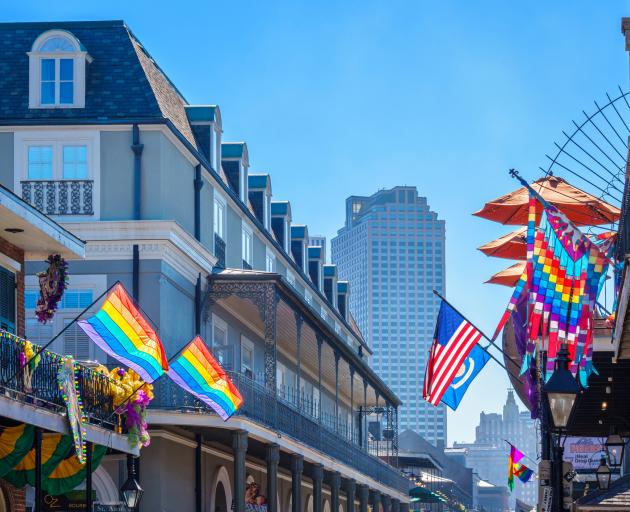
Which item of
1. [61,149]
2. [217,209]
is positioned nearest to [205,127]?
[217,209]

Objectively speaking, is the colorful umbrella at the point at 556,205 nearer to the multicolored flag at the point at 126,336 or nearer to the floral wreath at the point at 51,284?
the multicolored flag at the point at 126,336

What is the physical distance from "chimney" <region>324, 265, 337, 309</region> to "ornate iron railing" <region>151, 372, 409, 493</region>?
964 cm

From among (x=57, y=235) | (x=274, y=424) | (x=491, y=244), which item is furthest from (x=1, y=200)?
(x=491, y=244)

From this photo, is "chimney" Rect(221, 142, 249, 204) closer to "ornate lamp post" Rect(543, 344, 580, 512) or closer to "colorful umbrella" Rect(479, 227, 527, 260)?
"colorful umbrella" Rect(479, 227, 527, 260)

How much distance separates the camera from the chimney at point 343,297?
215 feet

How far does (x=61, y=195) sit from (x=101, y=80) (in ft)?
9.83

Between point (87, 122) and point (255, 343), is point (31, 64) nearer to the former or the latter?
point (87, 122)

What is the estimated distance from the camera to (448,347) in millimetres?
30141

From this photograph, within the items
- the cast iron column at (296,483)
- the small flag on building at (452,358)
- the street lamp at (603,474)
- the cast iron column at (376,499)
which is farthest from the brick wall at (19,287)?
the cast iron column at (376,499)

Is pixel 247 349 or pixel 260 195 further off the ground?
pixel 260 195

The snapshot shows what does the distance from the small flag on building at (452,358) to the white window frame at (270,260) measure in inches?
606

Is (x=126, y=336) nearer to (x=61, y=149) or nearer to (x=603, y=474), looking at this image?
(x=603, y=474)

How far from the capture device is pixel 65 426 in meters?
23.7

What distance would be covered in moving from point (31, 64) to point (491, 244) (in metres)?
11.6
